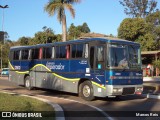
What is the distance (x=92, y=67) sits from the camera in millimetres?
17281

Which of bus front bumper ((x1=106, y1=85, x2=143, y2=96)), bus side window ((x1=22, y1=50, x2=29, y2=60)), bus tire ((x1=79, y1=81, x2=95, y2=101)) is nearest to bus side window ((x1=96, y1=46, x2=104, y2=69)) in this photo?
bus front bumper ((x1=106, y1=85, x2=143, y2=96))

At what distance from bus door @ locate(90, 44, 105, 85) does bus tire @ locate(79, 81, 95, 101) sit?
0.70m

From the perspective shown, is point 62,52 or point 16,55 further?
point 16,55

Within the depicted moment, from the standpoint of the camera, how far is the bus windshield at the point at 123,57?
53.8 ft

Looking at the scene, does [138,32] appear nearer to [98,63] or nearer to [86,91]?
[86,91]

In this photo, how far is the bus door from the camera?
16.6 meters

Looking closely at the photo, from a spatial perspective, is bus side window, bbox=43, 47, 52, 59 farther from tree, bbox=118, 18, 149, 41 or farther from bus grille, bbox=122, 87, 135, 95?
tree, bbox=118, 18, 149, 41

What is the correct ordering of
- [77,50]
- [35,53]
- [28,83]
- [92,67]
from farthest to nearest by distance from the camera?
1. [28,83]
2. [35,53]
3. [77,50]
4. [92,67]

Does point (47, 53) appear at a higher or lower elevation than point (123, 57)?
higher

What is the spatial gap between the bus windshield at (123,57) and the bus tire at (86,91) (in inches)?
74.8

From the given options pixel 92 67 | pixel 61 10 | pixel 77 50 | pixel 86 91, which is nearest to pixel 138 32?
pixel 61 10

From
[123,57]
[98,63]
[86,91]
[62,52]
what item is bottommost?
[86,91]

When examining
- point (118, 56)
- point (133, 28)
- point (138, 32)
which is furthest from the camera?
point (138, 32)

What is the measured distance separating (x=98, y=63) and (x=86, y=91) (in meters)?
1.79
